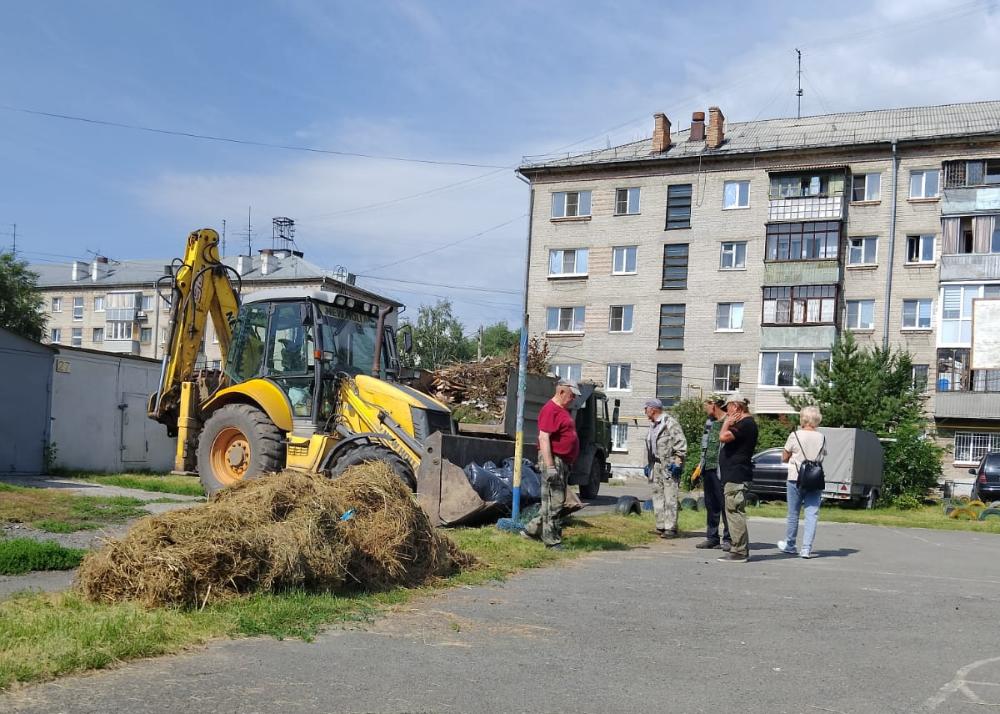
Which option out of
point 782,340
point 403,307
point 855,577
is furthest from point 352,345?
point 782,340

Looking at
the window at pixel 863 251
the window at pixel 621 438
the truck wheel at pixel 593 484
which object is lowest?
the window at pixel 621 438

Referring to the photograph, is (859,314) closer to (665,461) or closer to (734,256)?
(734,256)

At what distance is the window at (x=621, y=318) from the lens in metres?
48.9

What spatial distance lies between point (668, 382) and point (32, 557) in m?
41.3

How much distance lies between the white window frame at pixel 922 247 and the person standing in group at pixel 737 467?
117ft

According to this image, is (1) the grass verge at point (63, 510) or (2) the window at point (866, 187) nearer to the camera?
(1) the grass verge at point (63, 510)

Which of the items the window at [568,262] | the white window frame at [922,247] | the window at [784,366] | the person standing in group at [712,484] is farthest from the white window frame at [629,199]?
the person standing in group at [712,484]

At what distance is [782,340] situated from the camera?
4497 cm

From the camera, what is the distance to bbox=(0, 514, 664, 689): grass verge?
513 cm

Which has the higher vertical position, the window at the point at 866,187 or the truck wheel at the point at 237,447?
the window at the point at 866,187

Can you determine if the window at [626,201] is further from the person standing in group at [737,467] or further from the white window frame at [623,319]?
the person standing in group at [737,467]

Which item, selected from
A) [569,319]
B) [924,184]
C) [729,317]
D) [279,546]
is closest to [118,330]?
[569,319]

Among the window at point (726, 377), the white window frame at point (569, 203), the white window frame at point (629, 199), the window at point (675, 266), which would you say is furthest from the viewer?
the white window frame at point (569, 203)

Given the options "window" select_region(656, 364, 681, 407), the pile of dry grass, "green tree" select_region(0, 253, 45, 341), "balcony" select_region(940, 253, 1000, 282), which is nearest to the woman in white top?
the pile of dry grass
